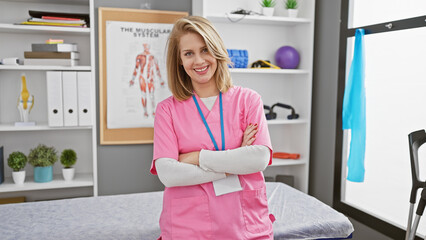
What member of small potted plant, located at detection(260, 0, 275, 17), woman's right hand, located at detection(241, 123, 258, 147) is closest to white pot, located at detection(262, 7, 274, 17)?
small potted plant, located at detection(260, 0, 275, 17)

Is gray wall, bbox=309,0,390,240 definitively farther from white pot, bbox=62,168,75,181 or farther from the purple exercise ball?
white pot, bbox=62,168,75,181

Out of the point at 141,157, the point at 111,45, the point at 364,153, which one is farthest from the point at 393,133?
the point at 111,45

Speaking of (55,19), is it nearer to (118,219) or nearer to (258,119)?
(118,219)

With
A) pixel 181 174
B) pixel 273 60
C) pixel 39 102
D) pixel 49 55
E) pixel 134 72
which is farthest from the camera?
pixel 273 60

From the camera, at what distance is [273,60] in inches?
129

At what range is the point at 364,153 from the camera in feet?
8.04

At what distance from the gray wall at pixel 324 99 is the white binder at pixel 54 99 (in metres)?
1.94

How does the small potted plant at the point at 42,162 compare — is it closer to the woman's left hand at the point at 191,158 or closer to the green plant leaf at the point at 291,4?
the woman's left hand at the point at 191,158

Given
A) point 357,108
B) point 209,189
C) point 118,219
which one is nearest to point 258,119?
point 209,189

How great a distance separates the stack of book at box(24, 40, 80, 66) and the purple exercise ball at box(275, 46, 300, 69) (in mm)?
1597

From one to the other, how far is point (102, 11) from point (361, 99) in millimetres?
1944

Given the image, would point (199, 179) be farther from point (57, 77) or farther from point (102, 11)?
point (102, 11)

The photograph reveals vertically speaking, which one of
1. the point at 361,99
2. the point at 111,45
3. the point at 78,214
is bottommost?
the point at 78,214

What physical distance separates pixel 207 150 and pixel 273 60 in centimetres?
213
